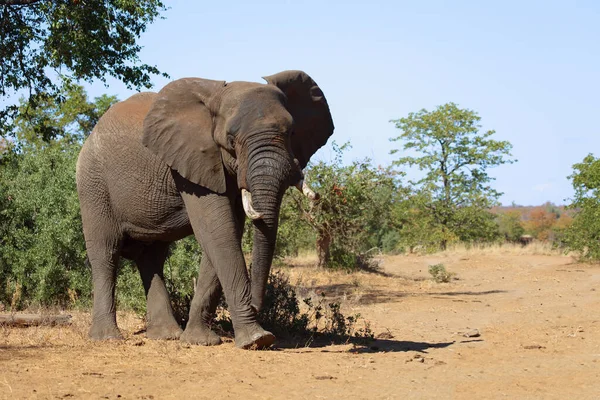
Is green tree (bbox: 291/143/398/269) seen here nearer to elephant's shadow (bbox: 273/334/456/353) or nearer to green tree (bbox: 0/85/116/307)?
green tree (bbox: 0/85/116/307)

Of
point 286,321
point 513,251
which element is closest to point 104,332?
point 286,321

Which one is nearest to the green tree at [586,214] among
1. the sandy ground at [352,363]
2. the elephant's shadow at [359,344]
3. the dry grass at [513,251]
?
the dry grass at [513,251]

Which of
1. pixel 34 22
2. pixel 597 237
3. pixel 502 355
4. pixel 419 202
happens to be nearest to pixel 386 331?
pixel 502 355

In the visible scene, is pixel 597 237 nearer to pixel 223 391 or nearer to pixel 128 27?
pixel 128 27

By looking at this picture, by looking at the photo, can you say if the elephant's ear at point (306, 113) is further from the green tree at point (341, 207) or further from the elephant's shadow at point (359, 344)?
the green tree at point (341, 207)

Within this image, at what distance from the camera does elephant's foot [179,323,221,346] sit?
357 inches

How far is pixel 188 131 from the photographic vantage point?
8922 mm

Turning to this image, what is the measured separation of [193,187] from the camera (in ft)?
29.3

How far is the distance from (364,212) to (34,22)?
11.1 m

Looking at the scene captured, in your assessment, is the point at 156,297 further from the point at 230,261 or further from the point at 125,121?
the point at 125,121

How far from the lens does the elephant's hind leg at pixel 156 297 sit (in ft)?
31.9

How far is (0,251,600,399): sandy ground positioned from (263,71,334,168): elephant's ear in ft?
7.67

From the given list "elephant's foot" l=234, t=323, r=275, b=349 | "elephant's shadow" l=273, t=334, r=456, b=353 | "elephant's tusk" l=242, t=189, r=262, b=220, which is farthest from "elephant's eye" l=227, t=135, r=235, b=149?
"elephant's shadow" l=273, t=334, r=456, b=353

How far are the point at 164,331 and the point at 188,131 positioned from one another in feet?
8.13
